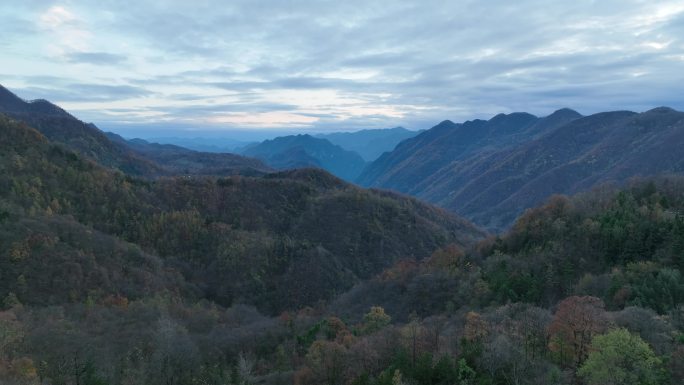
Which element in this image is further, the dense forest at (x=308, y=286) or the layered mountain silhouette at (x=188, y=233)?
the layered mountain silhouette at (x=188, y=233)

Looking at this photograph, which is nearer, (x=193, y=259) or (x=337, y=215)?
(x=193, y=259)

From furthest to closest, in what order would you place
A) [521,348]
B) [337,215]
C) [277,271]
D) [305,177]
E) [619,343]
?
[305,177]
[337,215]
[277,271]
[521,348]
[619,343]

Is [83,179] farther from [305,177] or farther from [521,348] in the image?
[521,348]

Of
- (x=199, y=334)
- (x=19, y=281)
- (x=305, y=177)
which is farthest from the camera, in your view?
(x=305, y=177)

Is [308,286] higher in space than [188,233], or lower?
lower

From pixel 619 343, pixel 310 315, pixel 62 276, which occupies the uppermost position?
pixel 619 343

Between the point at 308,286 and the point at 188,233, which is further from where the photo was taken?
the point at 188,233

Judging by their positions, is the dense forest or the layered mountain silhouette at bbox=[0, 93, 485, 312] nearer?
the dense forest

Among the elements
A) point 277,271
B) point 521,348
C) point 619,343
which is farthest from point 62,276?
point 619,343
